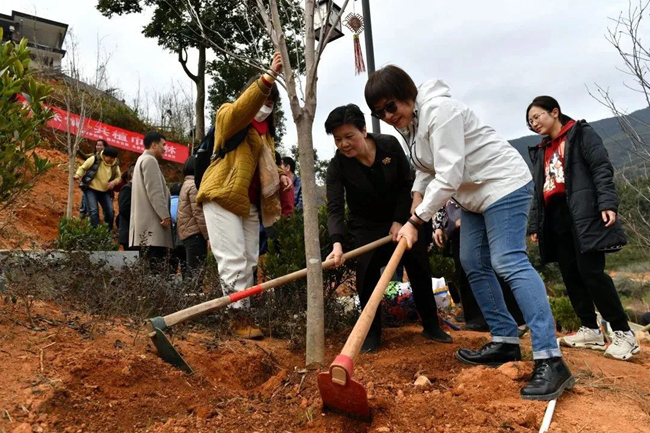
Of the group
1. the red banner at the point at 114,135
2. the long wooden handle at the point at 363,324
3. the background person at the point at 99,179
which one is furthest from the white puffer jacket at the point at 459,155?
the red banner at the point at 114,135

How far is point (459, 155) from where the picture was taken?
2670mm

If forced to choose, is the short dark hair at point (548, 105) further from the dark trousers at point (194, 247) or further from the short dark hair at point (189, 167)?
the short dark hair at point (189, 167)

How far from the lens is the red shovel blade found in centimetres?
202

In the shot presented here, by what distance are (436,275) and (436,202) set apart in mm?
3095

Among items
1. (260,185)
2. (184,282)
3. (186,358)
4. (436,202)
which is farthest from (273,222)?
(436,202)

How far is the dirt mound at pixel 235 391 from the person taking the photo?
81.7 inches

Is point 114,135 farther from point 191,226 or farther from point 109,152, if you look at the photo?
point 191,226

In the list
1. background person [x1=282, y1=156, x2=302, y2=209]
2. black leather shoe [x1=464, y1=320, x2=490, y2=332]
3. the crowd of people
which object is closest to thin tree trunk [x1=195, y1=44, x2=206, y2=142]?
background person [x1=282, y1=156, x2=302, y2=209]

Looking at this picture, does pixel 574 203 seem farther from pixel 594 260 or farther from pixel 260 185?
pixel 260 185

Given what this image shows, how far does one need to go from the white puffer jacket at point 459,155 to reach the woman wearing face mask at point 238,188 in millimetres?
1281

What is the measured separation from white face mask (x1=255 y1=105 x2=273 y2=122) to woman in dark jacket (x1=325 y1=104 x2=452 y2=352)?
0.62 m

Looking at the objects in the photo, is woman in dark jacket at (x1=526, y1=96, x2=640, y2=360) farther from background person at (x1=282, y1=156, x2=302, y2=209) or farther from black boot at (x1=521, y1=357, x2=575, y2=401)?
background person at (x1=282, y1=156, x2=302, y2=209)

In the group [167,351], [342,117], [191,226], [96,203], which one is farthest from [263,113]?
[96,203]

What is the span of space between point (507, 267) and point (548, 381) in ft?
1.93
